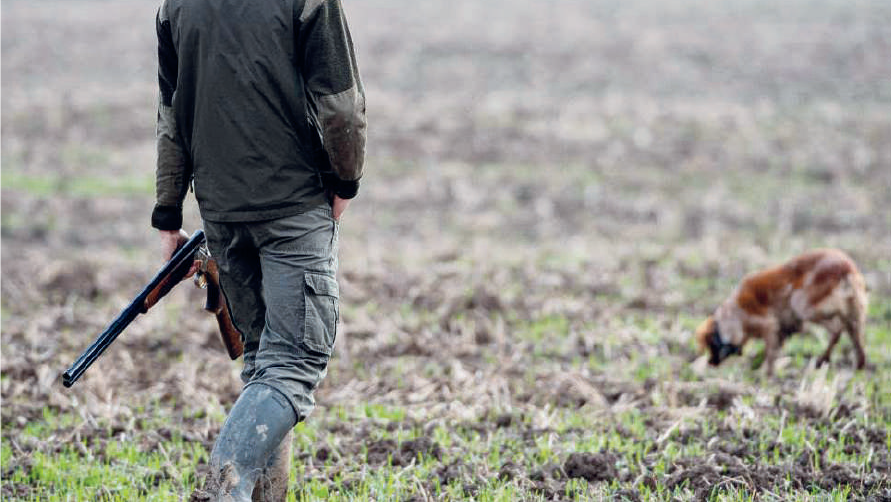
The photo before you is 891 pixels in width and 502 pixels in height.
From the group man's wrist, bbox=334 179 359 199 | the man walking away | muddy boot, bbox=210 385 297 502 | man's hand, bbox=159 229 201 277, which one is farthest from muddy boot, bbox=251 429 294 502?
man's wrist, bbox=334 179 359 199

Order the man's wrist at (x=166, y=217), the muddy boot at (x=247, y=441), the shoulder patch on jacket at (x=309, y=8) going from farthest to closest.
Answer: the man's wrist at (x=166, y=217) < the shoulder patch on jacket at (x=309, y=8) < the muddy boot at (x=247, y=441)

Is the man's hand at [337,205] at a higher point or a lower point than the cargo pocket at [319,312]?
higher

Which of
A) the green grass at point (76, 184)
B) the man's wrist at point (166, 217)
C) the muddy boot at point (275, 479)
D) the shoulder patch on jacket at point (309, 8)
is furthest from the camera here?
the green grass at point (76, 184)

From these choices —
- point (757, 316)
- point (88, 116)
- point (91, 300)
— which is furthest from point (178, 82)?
point (88, 116)

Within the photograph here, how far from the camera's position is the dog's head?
7109mm

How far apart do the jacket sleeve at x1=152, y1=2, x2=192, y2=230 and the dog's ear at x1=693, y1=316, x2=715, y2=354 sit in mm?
4496

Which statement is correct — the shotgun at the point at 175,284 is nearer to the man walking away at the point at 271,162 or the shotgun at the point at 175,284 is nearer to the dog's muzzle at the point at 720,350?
the man walking away at the point at 271,162

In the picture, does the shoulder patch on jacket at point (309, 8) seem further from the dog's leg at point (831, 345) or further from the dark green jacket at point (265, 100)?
the dog's leg at point (831, 345)

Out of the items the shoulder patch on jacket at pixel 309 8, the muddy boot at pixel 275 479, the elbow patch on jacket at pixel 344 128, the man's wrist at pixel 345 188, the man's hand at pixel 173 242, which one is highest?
the shoulder patch on jacket at pixel 309 8

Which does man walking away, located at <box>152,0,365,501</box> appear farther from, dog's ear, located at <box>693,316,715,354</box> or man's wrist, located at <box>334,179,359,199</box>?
dog's ear, located at <box>693,316,715,354</box>

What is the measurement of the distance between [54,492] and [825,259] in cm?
577

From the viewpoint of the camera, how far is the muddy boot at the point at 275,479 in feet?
13.2

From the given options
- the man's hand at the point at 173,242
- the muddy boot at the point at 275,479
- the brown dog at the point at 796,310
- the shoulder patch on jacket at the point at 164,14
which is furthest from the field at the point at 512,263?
the shoulder patch on jacket at the point at 164,14

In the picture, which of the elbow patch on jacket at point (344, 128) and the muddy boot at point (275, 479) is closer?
the elbow patch on jacket at point (344, 128)
